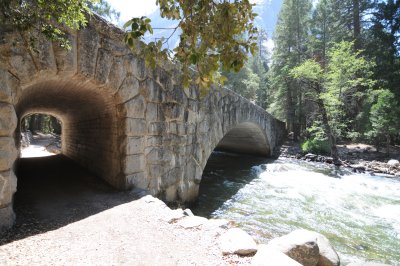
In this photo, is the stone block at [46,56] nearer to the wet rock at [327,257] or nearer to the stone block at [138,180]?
the stone block at [138,180]

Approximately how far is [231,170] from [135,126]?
8435mm

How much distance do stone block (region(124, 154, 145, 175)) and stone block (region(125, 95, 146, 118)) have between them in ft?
2.27

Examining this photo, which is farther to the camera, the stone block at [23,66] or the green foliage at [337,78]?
the green foliage at [337,78]

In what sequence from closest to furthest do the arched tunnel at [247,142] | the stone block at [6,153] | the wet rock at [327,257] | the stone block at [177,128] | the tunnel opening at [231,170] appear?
the stone block at [6,153], the wet rock at [327,257], the stone block at [177,128], the tunnel opening at [231,170], the arched tunnel at [247,142]

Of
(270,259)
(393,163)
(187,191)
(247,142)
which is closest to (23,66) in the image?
(270,259)

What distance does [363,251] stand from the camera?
473cm

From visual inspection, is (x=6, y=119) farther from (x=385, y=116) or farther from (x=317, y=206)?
(x=385, y=116)

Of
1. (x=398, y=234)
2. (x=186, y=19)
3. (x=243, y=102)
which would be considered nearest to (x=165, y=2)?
(x=186, y=19)

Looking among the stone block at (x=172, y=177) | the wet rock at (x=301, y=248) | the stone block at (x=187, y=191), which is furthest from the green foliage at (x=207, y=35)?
the stone block at (x=187, y=191)

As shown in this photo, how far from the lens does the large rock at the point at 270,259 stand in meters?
2.34

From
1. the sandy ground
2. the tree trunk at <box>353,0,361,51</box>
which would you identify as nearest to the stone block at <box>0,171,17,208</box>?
the sandy ground

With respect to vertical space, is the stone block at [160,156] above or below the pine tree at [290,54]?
below

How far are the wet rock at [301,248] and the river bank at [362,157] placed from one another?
449 inches

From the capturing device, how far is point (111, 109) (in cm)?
459
